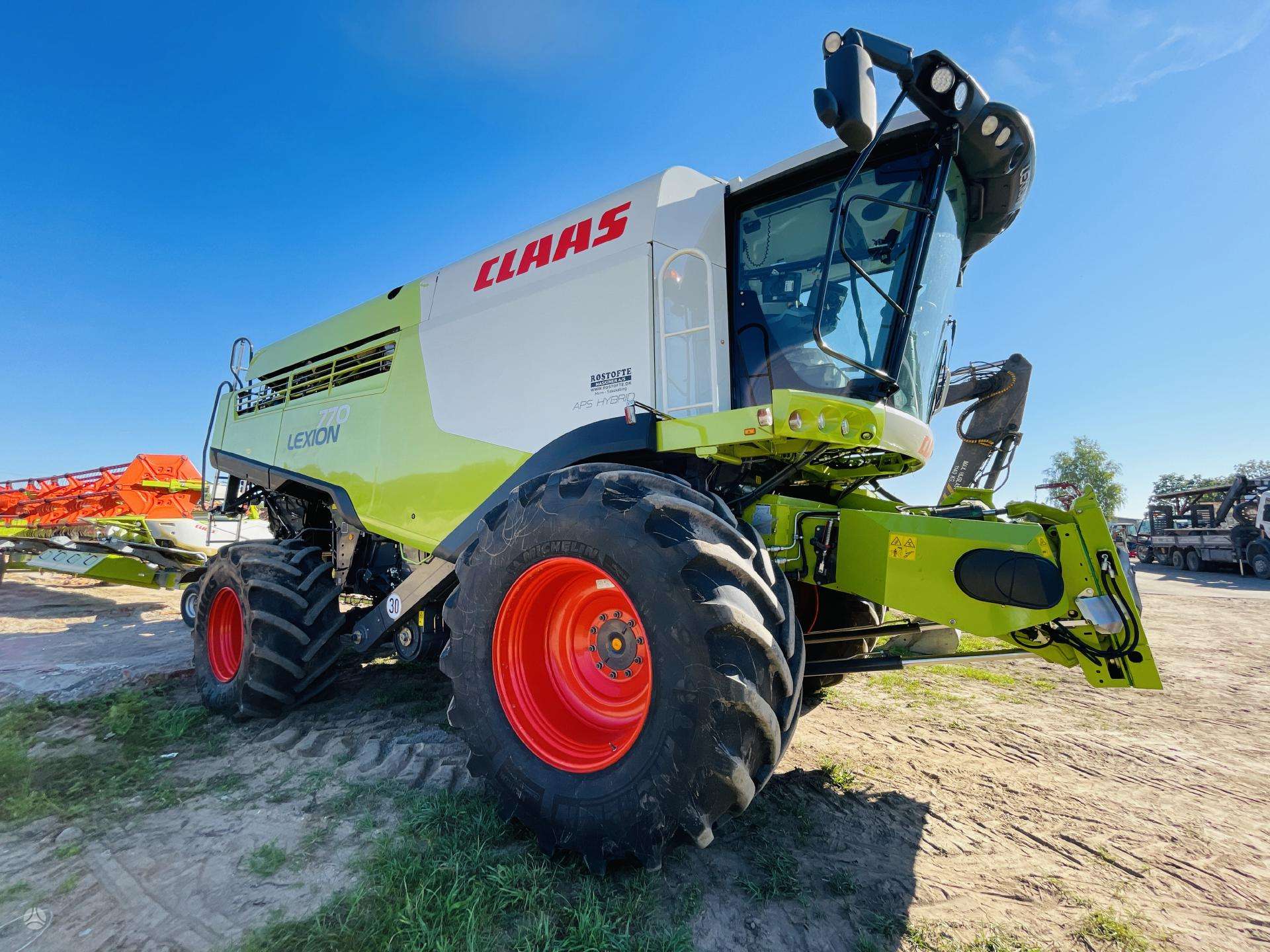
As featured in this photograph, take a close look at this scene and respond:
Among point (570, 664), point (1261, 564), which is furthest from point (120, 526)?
point (1261, 564)

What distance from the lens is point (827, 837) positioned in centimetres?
273

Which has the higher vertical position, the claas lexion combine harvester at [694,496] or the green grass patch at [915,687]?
the claas lexion combine harvester at [694,496]

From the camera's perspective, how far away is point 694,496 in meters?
2.38

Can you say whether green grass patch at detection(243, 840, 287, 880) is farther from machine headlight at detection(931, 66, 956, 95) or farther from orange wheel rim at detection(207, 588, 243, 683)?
machine headlight at detection(931, 66, 956, 95)

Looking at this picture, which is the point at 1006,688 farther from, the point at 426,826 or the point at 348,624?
the point at 348,624

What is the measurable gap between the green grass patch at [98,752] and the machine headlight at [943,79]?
187 inches

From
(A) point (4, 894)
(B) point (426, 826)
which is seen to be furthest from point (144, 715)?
(B) point (426, 826)

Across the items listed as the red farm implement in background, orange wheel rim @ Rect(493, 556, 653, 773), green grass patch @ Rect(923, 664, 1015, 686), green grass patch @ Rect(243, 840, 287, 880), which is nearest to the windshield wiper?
orange wheel rim @ Rect(493, 556, 653, 773)

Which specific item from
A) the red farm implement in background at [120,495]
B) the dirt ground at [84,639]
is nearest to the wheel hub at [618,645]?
the dirt ground at [84,639]

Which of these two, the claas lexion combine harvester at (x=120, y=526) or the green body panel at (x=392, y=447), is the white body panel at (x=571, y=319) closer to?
the green body panel at (x=392, y=447)

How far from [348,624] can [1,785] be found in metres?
1.87

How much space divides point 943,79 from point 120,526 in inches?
513

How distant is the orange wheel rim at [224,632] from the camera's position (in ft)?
15.9

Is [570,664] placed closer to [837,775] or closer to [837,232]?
[837,775]
